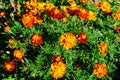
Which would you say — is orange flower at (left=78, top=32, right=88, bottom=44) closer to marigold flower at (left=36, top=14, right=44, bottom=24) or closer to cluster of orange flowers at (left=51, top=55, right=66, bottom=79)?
cluster of orange flowers at (left=51, top=55, right=66, bottom=79)

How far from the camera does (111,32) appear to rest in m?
4.25

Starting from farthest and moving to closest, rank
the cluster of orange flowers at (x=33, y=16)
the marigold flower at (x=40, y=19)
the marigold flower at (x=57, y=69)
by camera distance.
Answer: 1. the marigold flower at (x=40, y=19)
2. the cluster of orange flowers at (x=33, y=16)
3. the marigold flower at (x=57, y=69)

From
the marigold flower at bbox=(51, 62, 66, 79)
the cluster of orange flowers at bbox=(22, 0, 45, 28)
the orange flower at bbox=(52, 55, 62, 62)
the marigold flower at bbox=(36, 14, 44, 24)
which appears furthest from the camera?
the marigold flower at bbox=(36, 14, 44, 24)

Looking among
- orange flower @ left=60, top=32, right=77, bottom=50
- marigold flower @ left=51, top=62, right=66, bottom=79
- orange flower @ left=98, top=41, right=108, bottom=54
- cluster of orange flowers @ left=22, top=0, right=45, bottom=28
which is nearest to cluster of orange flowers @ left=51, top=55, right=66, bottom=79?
marigold flower @ left=51, top=62, right=66, bottom=79

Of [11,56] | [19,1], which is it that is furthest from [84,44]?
[19,1]

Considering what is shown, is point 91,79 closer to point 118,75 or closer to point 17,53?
point 118,75

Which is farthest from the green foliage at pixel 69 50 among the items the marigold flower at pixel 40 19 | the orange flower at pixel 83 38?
the orange flower at pixel 83 38

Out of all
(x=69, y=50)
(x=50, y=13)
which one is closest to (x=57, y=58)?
(x=69, y=50)

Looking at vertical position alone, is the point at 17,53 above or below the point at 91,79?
above

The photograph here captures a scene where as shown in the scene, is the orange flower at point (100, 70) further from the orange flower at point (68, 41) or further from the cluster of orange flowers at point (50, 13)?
the cluster of orange flowers at point (50, 13)

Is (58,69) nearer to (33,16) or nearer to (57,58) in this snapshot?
(57,58)

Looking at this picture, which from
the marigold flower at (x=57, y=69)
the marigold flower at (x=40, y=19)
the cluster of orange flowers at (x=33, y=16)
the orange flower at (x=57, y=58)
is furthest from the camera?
the marigold flower at (x=40, y=19)

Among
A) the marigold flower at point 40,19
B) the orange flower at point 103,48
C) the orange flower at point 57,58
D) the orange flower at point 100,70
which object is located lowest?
the orange flower at point 100,70

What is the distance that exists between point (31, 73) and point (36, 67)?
0.34ft
